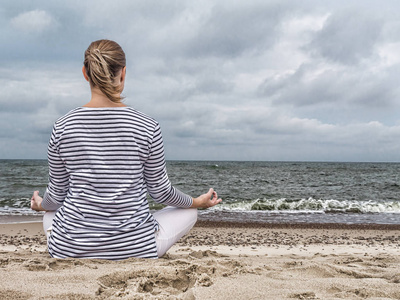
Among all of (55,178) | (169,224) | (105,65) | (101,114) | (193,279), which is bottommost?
(193,279)

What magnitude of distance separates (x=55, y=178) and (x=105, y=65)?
90 cm

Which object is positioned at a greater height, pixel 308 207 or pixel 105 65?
pixel 105 65

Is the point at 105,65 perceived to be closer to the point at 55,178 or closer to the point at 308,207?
the point at 55,178

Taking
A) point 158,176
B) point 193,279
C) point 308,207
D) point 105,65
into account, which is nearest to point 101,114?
point 105,65

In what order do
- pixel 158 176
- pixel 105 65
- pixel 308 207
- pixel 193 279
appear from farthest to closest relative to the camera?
pixel 308 207 < pixel 158 176 < pixel 105 65 < pixel 193 279

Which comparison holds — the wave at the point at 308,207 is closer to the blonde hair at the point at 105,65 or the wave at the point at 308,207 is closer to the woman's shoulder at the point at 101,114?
the woman's shoulder at the point at 101,114

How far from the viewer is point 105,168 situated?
2.41 m

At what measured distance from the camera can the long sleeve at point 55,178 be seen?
2.53 meters

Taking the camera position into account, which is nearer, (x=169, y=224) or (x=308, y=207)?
(x=169, y=224)

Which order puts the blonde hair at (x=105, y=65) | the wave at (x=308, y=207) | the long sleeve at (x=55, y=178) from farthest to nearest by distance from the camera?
the wave at (x=308, y=207)
the long sleeve at (x=55, y=178)
the blonde hair at (x=105, y=65)

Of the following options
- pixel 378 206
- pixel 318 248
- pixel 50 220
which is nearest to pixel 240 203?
pixel 378 206

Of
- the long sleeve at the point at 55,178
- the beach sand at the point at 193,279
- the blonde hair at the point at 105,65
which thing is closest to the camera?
the beach sand at the point at 193,279

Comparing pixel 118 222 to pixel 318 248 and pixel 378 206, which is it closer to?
pixel 318 248

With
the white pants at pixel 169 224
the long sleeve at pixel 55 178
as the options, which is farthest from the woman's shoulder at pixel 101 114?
the white pants at pixel 169 224
